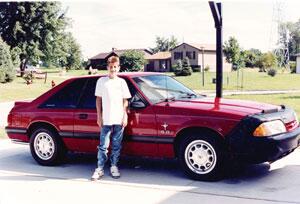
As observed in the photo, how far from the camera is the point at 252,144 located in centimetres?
541

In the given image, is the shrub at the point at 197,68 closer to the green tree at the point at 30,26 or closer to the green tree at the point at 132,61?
the green tree at the point at 132,61

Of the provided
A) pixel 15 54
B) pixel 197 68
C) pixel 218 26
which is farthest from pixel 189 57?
pixel 218 26

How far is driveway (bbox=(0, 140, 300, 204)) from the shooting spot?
201 inches

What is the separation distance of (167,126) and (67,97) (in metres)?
1.89

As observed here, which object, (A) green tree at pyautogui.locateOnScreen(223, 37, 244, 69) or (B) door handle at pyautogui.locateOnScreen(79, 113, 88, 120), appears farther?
(A) green tree at pyautogui.locateOnScreen(223, 37, 244, 69)

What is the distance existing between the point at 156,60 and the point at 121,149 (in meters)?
82.1

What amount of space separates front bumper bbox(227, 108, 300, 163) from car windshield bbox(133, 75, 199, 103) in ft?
4.20

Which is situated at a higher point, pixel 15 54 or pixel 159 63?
pixel 159 63

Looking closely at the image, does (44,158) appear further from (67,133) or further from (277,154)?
(277,154)

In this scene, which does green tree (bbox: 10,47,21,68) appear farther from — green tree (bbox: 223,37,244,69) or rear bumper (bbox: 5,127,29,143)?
rear bumper (bbox: 5,127,29,143)

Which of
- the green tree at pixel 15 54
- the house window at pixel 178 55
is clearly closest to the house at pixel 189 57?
the house window at pixel 178 55

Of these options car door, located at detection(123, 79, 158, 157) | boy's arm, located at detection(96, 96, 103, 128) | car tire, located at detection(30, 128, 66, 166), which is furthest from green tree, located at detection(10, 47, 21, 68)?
car door, located at detection(123, 79, 158, 157)

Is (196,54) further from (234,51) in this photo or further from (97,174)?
(97,174)

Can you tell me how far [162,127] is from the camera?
19.5 ft
